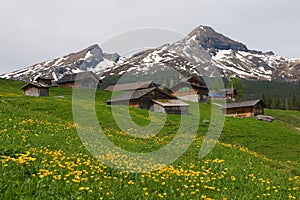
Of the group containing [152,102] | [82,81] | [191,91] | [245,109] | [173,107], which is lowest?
[245,109]

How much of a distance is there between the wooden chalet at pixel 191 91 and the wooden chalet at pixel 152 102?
39813 mm

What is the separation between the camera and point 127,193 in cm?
855

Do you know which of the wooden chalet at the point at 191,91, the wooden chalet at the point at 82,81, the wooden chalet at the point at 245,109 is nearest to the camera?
the wooden chalet at the point at 245,109

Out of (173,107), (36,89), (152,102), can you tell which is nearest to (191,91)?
(152,102)

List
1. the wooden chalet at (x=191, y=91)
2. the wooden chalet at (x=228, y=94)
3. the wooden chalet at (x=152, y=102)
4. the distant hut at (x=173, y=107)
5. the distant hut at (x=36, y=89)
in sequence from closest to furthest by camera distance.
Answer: the distant hut at (x=173, y=107), the wooden chalet at (x=152, y=102), the distant hut at (x=36, y=89), the wooden chalet at (x=191, y=91), the wooden chalet at (x=228, y=94)

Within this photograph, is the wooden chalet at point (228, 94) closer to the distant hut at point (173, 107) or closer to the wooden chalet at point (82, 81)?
the wooden chalet at point (82, 81)

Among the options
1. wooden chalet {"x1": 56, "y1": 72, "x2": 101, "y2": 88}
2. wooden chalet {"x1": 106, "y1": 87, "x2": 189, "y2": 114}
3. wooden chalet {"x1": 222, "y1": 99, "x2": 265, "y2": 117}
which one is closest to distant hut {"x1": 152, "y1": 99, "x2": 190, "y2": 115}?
wooden chalet {"x1": 106, "y1": 87, "x2": 189, "y2": 114}

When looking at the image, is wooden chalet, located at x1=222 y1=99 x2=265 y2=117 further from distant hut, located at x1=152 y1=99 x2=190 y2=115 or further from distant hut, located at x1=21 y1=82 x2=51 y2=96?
distant hut, located at x1=21 y1=82 x2=51 y2=96

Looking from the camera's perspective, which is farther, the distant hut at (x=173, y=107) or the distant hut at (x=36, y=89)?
the distant hut at (x=36, y=89)

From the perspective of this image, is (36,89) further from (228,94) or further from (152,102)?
(228,94)

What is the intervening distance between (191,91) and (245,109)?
35.4 metres

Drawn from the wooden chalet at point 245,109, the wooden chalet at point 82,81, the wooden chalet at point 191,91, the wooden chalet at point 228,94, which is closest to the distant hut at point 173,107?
the wooden chalet at point 245,109

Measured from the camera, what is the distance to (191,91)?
12288cm

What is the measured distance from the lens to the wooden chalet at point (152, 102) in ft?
223
